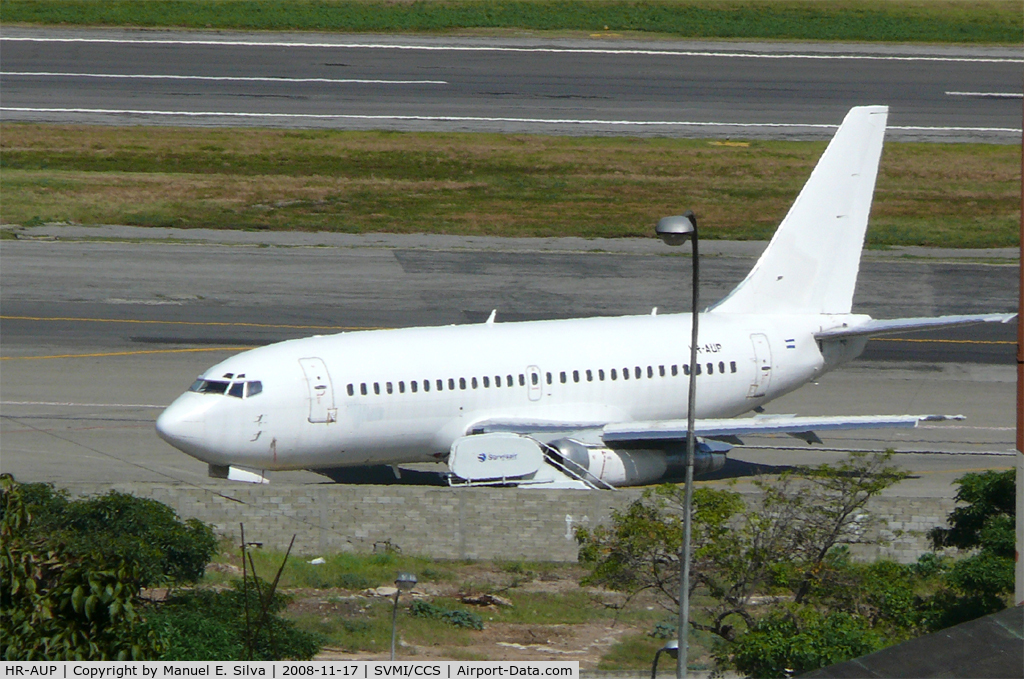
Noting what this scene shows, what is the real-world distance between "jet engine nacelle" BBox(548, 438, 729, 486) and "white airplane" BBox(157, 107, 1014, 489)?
0.13ft

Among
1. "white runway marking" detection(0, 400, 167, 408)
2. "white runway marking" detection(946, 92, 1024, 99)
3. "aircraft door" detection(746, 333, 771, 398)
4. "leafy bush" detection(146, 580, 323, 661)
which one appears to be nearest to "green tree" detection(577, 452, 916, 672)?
"leafy bush" detection(146, 580, 323, 661)

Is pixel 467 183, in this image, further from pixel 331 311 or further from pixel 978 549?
pixel 978 549

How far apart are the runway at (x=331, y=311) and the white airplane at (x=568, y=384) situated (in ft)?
11.8

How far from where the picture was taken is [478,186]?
77688 mm

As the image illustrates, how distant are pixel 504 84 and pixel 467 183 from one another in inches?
632

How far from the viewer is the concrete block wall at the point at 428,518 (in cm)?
3894

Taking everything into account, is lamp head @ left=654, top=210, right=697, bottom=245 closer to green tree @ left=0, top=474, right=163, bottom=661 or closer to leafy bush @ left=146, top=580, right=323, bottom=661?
green tree @ left=0, top=474, right=163, bottom=661

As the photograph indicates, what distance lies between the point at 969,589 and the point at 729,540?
Answer: 17.6 ft

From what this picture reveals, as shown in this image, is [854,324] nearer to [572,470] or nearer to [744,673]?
[572,470]

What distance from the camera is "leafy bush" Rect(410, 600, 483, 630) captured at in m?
34.9

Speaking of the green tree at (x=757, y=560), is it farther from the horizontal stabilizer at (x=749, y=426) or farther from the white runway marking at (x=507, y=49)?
the white runway marking at (x=507, y=49)

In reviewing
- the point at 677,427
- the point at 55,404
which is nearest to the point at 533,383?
the point at 677,427

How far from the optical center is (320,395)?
1563 inches

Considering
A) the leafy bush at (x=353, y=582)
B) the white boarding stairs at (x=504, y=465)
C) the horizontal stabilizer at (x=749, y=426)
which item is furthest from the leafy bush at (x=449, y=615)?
the horizontal stabilizer at (x=749, y=426)
